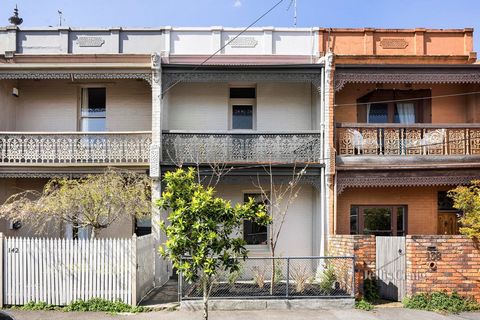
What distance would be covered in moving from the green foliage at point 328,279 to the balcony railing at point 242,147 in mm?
3273

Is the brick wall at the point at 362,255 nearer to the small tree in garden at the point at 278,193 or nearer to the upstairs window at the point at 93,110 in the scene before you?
the small tree in garden at the point at 278,193

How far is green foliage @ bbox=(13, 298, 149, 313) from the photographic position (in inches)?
318

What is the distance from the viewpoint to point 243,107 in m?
12.4

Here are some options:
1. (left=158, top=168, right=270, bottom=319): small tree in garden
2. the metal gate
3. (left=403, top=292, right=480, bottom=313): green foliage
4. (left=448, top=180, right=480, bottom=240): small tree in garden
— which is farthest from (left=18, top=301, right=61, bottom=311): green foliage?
(left=448, top=180, right=480, bottom=240): small tree in garden

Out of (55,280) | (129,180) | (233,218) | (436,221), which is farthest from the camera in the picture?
(436,221)

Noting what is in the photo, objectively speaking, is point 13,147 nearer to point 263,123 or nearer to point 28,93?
point 28,93

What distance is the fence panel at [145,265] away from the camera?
857cm

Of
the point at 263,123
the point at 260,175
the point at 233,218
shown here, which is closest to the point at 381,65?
the point at 263,123

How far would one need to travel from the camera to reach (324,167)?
1060cm

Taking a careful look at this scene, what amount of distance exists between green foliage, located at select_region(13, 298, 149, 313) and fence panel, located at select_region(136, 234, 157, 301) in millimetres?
388

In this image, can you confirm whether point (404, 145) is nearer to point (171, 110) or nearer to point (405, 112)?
point (405, 112)

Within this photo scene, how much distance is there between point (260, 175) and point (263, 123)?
86.4 inches

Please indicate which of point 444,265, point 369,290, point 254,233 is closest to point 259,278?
point 369,290

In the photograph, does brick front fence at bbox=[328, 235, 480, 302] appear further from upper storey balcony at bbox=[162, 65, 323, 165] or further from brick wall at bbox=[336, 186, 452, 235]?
upper storey balcony at bbox=[162, 65, 323, 165]
